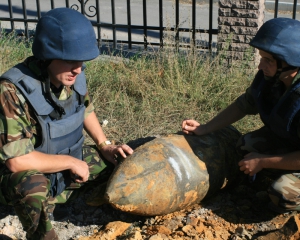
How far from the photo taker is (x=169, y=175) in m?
3.26

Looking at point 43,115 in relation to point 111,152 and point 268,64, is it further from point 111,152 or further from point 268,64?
point 268,64

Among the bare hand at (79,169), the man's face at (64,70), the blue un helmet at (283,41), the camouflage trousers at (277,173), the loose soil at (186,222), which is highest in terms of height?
the blue un helmet at (283,41)

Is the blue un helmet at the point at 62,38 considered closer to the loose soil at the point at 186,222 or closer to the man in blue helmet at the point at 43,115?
the man in blue helmet at the point at 43,115

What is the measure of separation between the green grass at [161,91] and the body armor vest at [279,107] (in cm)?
134

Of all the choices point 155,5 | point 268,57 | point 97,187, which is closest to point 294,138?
point 268,57

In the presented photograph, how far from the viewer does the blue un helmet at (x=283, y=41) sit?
3.17 metres

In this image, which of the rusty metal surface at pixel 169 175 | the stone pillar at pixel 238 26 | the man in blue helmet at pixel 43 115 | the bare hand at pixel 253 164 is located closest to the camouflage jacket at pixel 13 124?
the man in blue helmet at pixel 43 115

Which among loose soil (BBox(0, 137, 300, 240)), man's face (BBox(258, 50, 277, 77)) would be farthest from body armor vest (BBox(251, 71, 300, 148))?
loose soil (BBox(0, 137, 300, 240))

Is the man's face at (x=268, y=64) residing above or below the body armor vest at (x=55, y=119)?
above

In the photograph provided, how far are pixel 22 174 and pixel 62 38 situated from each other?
0.87 m

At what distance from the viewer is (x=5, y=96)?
2990 millimetres

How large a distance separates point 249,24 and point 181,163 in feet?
11.3

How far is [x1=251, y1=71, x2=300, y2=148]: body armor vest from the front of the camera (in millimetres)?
3213

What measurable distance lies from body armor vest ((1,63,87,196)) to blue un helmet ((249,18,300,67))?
4.16 feet
